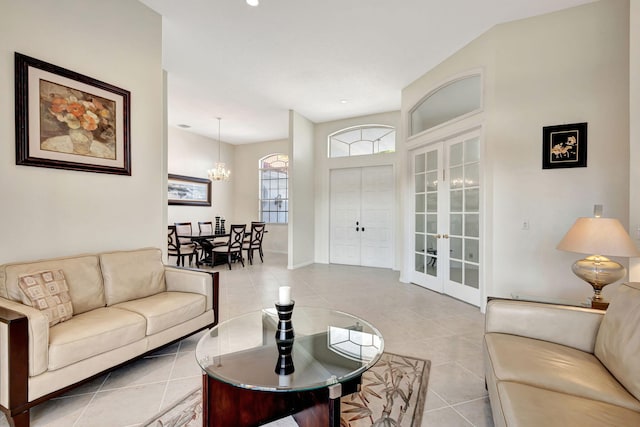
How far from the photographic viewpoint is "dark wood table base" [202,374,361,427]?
4.77ft

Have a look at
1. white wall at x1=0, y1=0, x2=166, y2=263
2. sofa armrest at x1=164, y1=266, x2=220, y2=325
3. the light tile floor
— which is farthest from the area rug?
white wall at x1=0, y1=0, x2=166, y2=263

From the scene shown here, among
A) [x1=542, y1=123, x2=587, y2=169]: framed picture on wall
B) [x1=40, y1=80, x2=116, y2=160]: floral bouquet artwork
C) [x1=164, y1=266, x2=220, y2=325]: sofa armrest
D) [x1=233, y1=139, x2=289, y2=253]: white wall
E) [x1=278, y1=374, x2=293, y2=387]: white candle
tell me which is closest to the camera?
[x1=278, y1=374, x2=293, y2=387]: white candle

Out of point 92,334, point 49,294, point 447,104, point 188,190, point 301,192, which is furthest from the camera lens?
point 188,190

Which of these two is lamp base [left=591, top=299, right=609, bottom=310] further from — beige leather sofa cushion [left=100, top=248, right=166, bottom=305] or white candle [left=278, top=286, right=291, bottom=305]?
beige leather sofa cushion [left=100, top=248, right=166, bottom=305]

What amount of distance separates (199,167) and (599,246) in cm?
812

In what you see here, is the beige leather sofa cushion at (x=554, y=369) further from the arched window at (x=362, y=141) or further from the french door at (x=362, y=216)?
the arched window at (x=362, y=141)

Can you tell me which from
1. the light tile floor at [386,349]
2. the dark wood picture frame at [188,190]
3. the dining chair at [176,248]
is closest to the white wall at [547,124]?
the light tile floor at [386,349]

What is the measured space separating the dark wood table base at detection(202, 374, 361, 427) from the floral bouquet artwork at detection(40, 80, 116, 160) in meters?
2.29

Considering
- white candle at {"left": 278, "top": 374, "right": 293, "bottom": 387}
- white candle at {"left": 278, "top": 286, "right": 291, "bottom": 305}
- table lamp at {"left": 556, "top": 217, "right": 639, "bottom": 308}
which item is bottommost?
white candle at {"left": 278, "top": 374, "right": 293, "bottom": 387}

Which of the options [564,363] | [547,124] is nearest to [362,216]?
[547,124]

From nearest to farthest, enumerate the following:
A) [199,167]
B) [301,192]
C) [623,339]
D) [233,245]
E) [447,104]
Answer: [623,339]
[447,104]
[233,245]
[301,192]
[199,167]

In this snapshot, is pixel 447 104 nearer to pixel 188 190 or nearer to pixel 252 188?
pixel 252 188

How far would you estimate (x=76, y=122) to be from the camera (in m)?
2.51

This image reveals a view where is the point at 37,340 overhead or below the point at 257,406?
overhead
